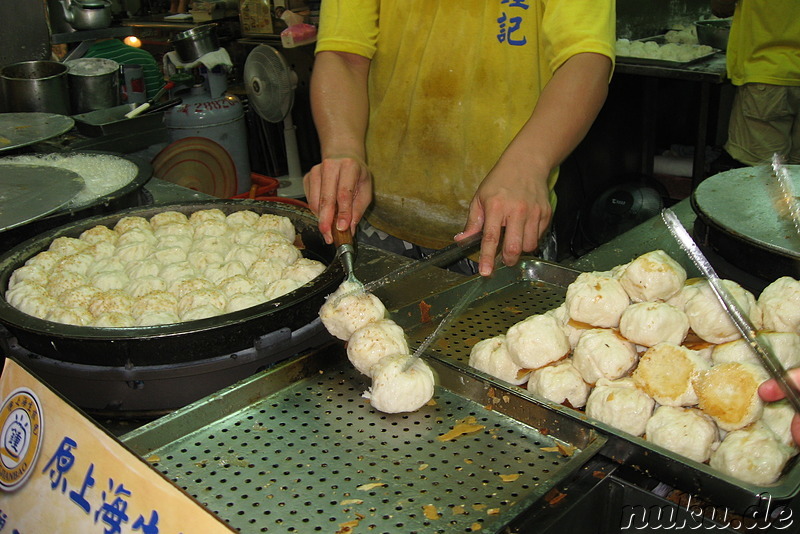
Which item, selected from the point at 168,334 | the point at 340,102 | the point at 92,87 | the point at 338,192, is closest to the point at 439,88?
the point at 340,102

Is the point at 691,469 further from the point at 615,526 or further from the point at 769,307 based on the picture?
the point at 769,307

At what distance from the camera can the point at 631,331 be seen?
145 centimetres

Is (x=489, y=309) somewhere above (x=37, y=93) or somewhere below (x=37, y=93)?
below

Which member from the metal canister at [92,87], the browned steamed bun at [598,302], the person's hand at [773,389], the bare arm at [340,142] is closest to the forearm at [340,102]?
the bare arm at [340,142]

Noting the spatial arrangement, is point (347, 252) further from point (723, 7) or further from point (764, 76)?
point (723, 7)

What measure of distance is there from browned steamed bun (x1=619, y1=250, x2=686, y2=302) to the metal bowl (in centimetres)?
434

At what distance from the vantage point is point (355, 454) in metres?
1.30

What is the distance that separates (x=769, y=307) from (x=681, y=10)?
6045mm

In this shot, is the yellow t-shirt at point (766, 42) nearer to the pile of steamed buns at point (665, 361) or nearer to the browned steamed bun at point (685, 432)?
the pile of steamed buns at point (665, 361)

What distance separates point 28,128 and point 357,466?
2.33 meters

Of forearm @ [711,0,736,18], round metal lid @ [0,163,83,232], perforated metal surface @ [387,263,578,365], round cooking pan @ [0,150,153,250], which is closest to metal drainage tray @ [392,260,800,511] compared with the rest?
perforated metal surface @ [387,263,578,365]

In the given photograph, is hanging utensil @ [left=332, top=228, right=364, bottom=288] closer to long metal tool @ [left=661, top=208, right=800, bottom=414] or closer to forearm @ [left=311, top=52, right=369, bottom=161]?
forearm @ [left=311, top=52, right=369, bottom=161]

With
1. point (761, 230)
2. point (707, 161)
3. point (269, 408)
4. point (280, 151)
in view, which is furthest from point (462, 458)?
point (280, 151)

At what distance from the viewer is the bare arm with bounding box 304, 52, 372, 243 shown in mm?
1880
